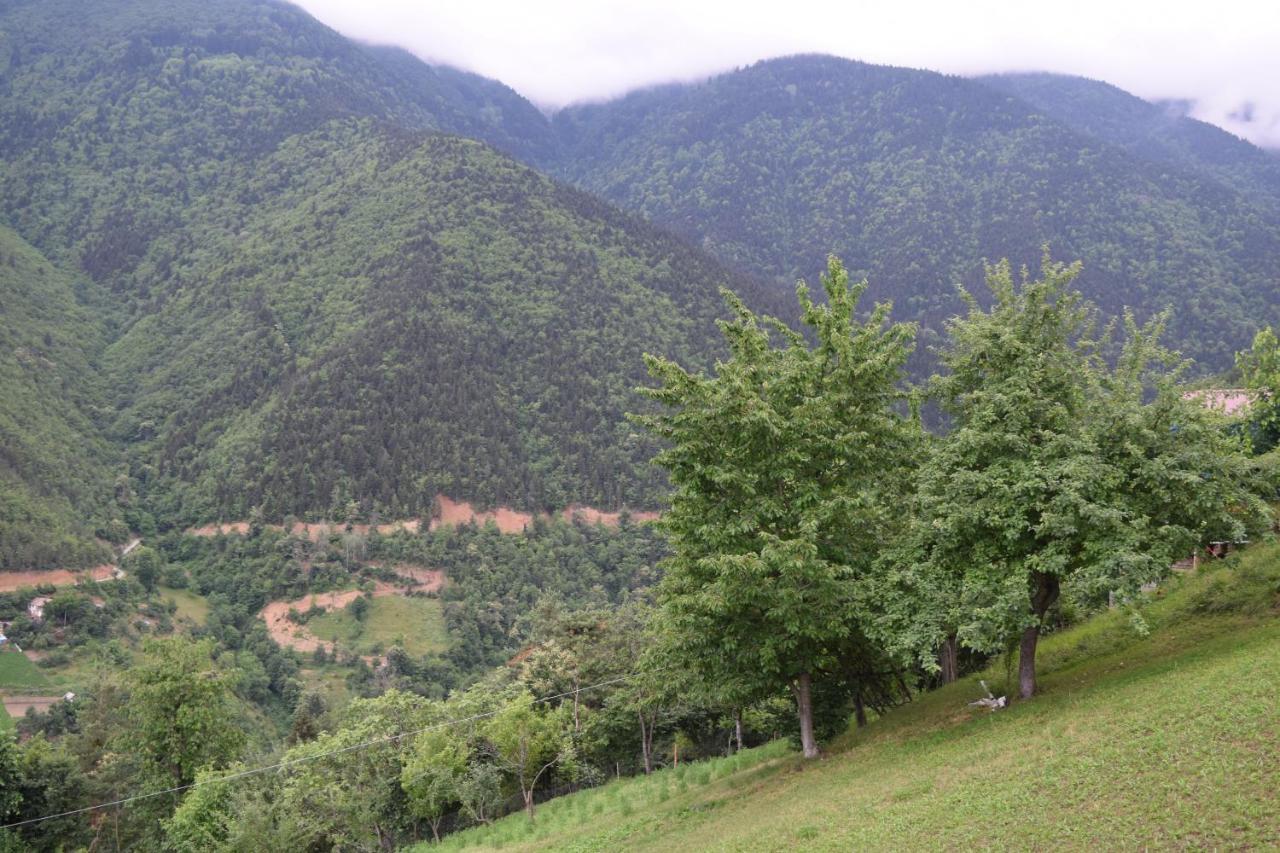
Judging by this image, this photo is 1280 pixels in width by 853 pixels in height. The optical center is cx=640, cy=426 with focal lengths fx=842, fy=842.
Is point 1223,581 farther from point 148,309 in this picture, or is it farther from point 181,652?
point 148,309

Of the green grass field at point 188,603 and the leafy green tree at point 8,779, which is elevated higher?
the leafy green tree at point 8,779

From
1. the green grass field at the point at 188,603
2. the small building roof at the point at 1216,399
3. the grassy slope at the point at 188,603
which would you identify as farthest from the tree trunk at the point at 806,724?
the green grass field at the point at 188,603

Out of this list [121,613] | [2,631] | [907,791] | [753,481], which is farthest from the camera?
[121,613]

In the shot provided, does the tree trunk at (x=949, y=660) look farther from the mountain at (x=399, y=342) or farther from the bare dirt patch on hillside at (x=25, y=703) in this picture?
the mountain at (x=399, y=342)

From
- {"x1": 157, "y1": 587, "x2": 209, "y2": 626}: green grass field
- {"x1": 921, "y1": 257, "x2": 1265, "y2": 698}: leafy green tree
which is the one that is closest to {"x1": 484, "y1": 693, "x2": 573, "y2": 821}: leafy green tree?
{"x1": 921, "y1": 257, "x2": 1265, "y2": 698}: leafy green tree

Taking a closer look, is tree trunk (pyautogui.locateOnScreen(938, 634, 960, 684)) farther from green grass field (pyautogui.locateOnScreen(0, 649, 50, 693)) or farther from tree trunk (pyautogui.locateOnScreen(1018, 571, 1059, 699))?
green grass field (pyautogui.locateOnScreen(0, 649, 50, 693))

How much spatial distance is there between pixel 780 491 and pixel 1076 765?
8596 millimetres

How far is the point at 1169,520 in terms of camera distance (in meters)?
16.5

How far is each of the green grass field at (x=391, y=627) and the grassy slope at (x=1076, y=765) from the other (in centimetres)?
7440

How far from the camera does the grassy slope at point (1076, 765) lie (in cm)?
1088

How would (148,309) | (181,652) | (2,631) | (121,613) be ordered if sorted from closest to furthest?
1. (181,652)
2. (2,631)
3. (121,613)
4. (148,309)

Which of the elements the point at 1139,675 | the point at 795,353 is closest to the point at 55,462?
the point at 795,353

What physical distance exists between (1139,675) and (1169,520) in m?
3.07

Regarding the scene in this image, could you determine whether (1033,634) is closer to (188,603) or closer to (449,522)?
(449,522)
